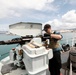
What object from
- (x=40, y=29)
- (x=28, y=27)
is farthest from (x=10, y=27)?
(x=40, y=29)

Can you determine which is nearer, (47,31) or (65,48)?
(47,31)

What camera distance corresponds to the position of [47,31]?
6.19ft

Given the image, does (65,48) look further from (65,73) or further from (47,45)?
(47,45)

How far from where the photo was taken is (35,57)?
1243 mm

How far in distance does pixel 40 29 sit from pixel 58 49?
50 centimetres

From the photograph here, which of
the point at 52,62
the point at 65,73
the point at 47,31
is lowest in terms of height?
the point at 65,73

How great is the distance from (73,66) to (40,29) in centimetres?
169

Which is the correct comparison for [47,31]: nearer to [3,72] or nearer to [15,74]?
[15,74]

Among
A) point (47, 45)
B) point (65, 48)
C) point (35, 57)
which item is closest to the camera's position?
point (35, 57)

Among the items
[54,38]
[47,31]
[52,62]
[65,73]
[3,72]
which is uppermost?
[47,31]

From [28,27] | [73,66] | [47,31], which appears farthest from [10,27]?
[73,66]

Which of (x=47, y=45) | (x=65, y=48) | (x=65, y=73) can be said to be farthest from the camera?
(x=65, y=48)

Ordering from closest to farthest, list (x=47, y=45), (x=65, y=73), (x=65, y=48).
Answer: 1. (x=47, y=45)
2. (x=65, y=73)
3. (x=65, y=48)

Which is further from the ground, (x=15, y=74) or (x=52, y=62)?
(x=52, y=62)
